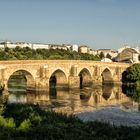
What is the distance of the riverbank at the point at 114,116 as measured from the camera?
2477cm

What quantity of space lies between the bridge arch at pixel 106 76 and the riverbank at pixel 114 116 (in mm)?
31487

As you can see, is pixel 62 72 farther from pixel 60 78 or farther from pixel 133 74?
pixel 133 74

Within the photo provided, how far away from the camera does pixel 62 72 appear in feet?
168

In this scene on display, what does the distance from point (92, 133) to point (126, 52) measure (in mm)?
94761

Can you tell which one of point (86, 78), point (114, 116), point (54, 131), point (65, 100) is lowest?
point (114, 116)

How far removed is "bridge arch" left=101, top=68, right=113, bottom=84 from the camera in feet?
204

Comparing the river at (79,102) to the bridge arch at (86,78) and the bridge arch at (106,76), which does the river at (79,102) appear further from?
the bridge arch at (106,76)

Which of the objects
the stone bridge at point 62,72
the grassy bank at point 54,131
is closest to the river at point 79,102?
the stone bridge at point 62,72

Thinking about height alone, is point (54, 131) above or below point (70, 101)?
above

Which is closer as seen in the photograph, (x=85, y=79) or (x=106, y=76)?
(x=85, y=79)

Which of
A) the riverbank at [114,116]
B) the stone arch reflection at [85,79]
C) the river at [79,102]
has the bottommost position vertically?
the riverbank at [114,116]

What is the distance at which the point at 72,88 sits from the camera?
5000 cm

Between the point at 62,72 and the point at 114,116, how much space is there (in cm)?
2466

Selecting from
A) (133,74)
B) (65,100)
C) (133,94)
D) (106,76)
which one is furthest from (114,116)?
(106,76)
